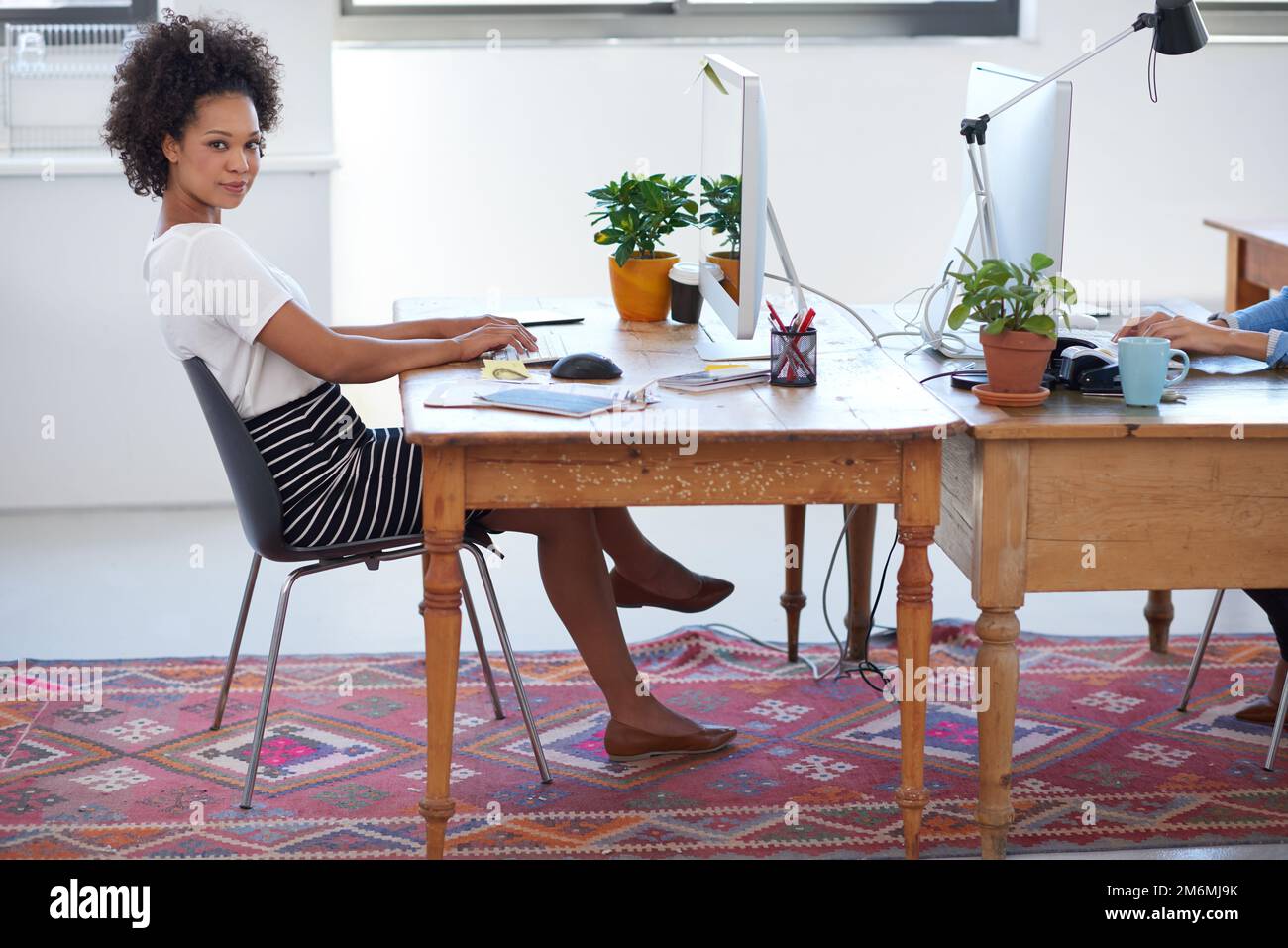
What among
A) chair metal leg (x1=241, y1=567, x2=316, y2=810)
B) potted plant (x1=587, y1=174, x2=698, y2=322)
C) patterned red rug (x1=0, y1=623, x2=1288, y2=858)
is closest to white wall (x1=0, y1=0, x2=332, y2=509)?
patterned red rug (x1=0, y1=623, x2=1288, y2=858)

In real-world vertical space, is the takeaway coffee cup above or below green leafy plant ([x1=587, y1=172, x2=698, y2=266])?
below

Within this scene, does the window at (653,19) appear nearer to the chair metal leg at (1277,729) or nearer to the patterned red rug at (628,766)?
the patterned red rug at (628,766)

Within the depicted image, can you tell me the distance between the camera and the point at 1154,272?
15.2 ft

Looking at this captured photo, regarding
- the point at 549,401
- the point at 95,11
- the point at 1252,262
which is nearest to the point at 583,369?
the point at 549,401

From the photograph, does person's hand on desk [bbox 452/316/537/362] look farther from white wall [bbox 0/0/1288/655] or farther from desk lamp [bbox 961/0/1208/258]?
white wall [bbox 0/0/1288/655]

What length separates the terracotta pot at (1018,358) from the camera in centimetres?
212

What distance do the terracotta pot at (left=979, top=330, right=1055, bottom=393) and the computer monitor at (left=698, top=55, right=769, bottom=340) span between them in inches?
15.7

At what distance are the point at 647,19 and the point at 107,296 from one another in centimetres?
169

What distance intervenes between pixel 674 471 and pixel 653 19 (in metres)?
2.72

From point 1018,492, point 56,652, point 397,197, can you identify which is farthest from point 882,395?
point 397,197

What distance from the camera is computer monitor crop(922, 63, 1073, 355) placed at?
7.57 ft

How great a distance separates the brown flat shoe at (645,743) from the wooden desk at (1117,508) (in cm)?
61

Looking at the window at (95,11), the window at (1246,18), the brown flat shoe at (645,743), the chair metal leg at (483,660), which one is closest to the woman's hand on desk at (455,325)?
the chair metal leg at (483,660)

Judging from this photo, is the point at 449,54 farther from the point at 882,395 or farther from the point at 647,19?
the point at 882,395
